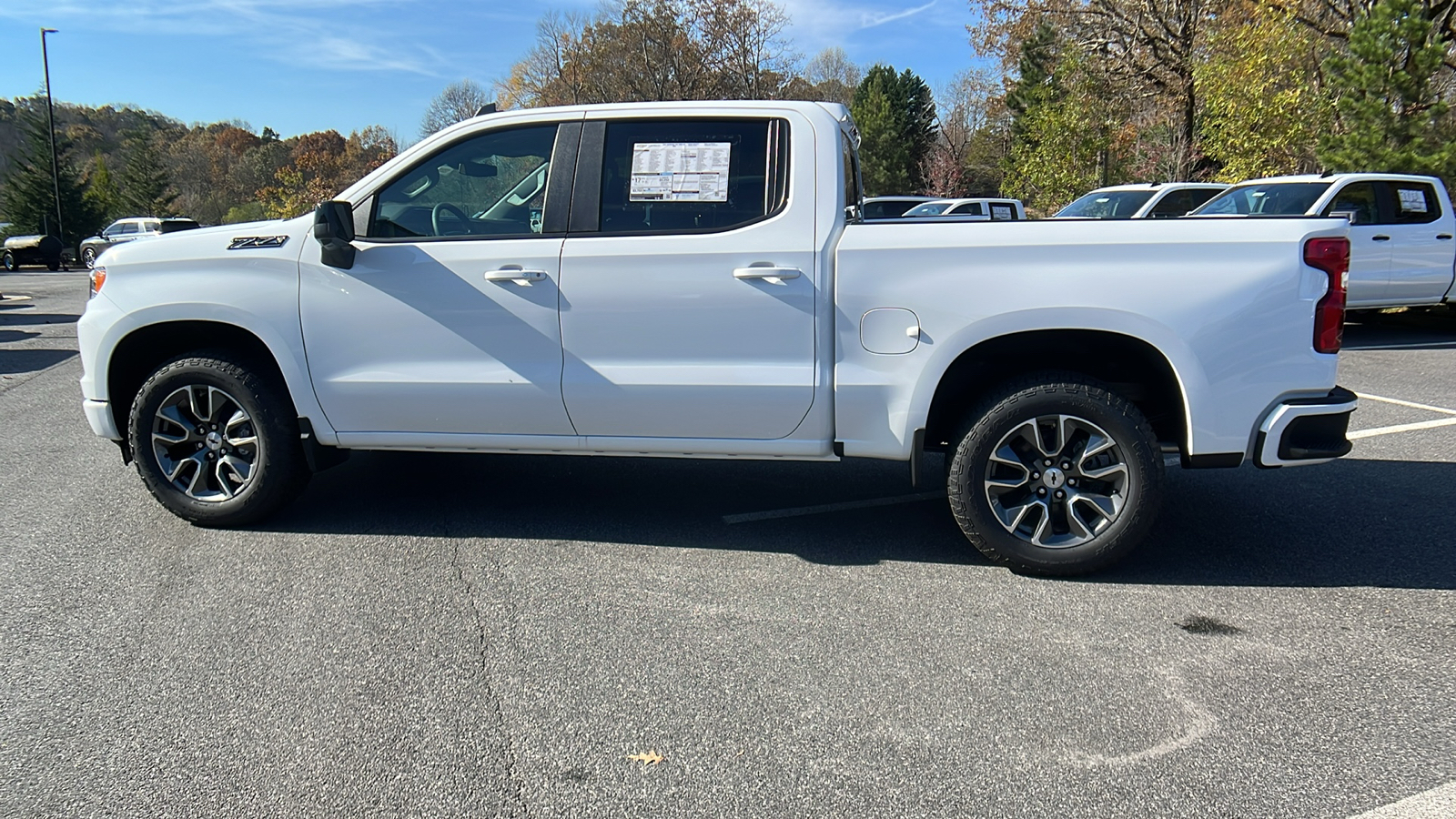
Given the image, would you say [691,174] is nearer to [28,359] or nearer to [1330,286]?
[1330,286]

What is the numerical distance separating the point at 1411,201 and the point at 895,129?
185 feet

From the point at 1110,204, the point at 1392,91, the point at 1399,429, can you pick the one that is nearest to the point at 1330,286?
the point at 1399,429

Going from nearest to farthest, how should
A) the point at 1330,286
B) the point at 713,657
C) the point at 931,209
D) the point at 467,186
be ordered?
the point at 713,657 < the point at 1330,286 < the point at 467,186 < the point at 931,209

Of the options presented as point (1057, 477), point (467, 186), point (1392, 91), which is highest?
point (1392, 91)

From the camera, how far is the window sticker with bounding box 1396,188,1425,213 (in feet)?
36.4

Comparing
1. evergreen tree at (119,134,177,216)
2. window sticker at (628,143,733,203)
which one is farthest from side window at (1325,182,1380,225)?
evergreen tree at (119,134,177,216)

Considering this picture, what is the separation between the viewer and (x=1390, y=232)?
10.9 metres

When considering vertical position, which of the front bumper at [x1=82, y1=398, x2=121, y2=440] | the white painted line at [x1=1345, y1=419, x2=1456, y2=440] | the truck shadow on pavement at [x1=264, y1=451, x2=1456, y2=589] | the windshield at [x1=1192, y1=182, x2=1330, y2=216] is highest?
the windshield at [x1=1192, y1=182, x2=1330, y2=216]

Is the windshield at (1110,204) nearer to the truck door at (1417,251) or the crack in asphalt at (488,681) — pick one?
the truck door at (1417,251)

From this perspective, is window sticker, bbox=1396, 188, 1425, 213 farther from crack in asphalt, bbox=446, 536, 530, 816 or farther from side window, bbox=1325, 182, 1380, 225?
crack in asphalt, bbox=446, 536, 530, 816

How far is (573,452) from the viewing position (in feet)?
14.9

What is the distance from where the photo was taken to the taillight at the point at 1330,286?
3.76 metres

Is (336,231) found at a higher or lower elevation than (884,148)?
lower

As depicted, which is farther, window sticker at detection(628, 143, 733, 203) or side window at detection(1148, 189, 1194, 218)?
side window at detection(1148, 189, 1194, 218)
